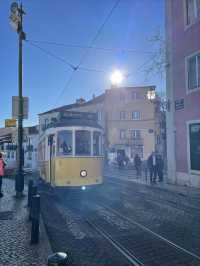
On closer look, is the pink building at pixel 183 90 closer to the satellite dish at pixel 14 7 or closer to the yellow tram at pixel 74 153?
the yellow tram at pixel 74 153

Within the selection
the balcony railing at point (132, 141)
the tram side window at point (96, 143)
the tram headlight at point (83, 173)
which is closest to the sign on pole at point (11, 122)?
the tram side window at point (96, 143)

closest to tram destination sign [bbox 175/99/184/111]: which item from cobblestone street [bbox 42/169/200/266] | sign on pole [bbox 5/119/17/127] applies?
cobblestone street [bbox 42/169/200/266]

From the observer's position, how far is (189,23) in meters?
17.3

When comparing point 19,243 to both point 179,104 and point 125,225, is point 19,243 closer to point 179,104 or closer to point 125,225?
point 125,225

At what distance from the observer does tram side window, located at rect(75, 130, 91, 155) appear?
12741 millimetres

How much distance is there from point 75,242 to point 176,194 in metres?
8.45

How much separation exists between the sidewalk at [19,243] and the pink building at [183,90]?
9613 millimetres

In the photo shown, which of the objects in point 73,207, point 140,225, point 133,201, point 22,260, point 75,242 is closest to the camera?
point 22,260

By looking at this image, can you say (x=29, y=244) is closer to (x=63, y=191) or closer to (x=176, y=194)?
(x=63, y=191)

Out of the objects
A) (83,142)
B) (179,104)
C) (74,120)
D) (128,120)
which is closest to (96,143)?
(83,142)

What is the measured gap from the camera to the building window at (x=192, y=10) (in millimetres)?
16639

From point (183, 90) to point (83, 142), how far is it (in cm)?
725

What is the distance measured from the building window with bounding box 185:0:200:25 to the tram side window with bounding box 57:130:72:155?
8.88 m

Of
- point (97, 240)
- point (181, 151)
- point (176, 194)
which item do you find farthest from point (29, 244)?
point (181, 151)
